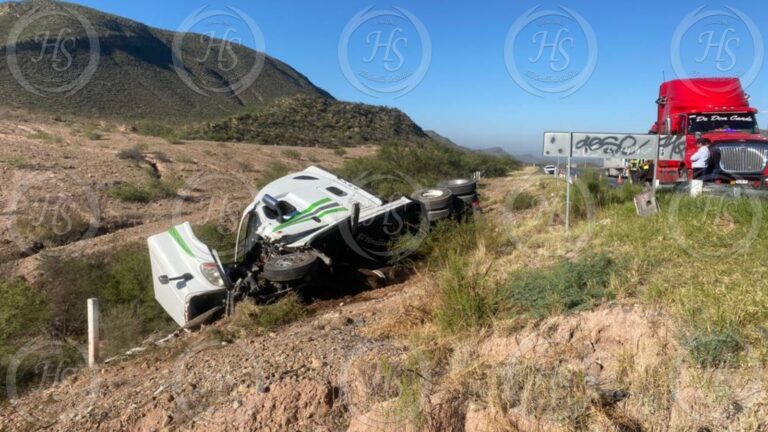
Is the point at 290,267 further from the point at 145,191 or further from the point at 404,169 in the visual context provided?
the point at 404,169

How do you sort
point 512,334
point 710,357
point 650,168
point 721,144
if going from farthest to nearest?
1. point 650,168
2. point 721,144
3. point 512,334
4. point 710,357

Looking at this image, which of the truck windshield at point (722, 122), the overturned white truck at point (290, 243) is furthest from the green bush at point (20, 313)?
the truck windshield at point (722, 122)

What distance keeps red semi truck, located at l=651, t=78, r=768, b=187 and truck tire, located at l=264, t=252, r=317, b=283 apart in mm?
7211

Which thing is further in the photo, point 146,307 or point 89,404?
point 146,307

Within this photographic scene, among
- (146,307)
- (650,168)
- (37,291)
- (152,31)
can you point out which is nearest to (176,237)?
(146,307)

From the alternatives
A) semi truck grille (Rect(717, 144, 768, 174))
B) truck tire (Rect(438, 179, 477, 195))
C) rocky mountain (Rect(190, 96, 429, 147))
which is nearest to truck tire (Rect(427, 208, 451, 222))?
truck tire (Rect(438, 179, 477, 195))

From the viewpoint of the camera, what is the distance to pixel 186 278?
21.9ft

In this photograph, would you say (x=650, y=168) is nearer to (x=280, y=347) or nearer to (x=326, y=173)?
(x=326, y=173)

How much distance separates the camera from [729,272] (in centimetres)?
450

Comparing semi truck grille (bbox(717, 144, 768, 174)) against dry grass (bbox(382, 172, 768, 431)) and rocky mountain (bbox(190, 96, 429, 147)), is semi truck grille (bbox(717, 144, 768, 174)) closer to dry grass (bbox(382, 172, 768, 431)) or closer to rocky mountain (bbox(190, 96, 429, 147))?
dry grass (bbox(382, 172, 768, 431))

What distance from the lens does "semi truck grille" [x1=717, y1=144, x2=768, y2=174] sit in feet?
36.0

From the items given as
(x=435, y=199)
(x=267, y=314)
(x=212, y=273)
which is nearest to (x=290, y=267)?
(x=267, y=314)

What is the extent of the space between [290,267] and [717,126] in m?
12.0

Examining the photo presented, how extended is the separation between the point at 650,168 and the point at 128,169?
16537 millimetres
